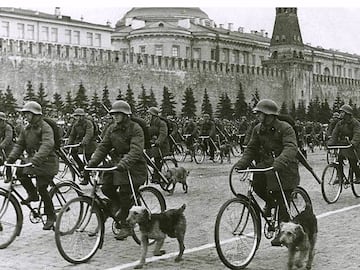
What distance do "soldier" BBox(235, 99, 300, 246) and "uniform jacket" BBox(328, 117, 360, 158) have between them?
13.8 ft

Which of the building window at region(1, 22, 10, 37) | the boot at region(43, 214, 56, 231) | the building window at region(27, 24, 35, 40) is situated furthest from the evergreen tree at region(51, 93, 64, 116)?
the boot at region(43, 214, 56, 231)

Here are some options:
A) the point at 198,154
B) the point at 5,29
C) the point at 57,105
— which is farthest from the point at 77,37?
the point at 198,154

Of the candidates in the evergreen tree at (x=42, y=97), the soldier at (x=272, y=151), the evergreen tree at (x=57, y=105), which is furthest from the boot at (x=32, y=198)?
the evergreen tree at (x=42, y=97)

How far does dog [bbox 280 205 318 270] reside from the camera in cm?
598

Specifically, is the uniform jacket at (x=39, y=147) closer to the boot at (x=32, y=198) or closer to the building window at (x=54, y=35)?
the boot at (x=32, y=198)

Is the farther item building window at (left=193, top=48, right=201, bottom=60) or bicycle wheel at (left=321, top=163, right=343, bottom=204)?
building window at (left=193, top=48, right=201, bottom=60)

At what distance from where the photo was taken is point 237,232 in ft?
21.3

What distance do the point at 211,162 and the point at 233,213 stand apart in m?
15.0

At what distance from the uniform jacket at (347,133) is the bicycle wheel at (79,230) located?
17.4 ft

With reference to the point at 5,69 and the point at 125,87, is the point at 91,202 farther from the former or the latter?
the point at 125,87

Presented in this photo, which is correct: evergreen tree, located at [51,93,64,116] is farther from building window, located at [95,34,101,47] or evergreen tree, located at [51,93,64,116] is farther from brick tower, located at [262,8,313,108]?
building window, located at [95,34,101,47]

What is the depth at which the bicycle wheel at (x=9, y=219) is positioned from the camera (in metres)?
7.14

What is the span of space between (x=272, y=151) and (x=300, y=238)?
1.11 m

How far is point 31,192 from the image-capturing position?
7.80m
